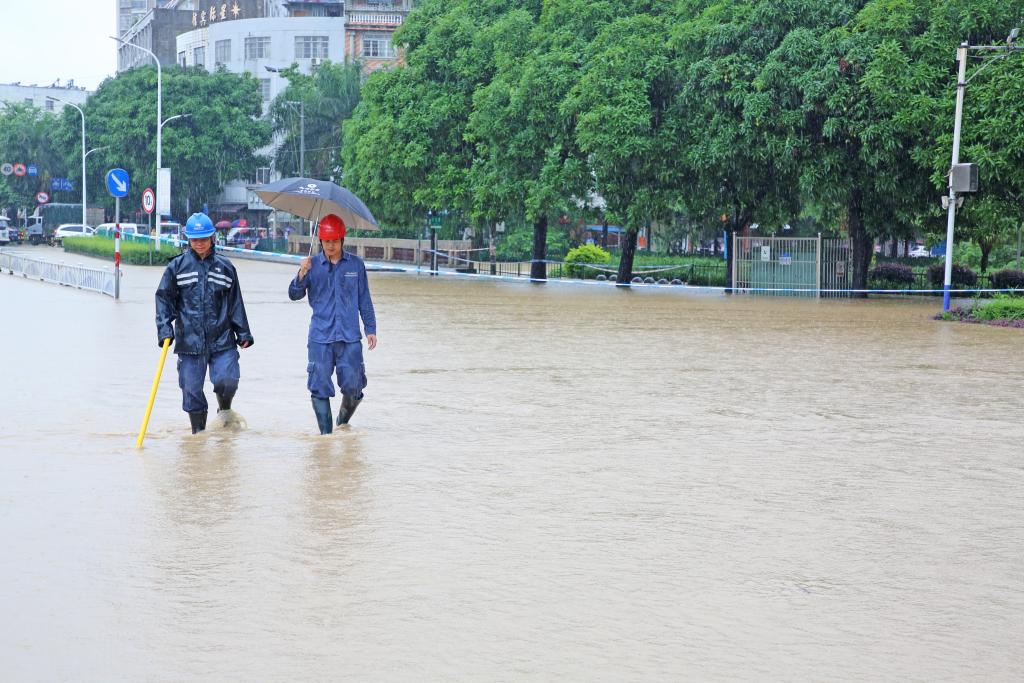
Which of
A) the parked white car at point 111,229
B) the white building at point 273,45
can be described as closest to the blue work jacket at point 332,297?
the parked white car at point 111,229

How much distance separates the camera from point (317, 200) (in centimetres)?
1206

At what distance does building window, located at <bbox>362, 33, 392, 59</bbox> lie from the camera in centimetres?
9162

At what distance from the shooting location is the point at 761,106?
37375 millimetres

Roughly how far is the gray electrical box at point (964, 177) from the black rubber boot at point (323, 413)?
22231 millimetres

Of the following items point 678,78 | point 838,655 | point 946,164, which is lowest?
point 838,655

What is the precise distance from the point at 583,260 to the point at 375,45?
146ft

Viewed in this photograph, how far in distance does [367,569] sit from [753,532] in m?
2.29

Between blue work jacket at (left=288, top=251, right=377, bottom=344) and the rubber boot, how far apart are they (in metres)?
0.62

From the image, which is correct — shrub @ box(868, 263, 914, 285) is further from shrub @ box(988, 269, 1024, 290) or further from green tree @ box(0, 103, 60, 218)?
green tree @ box(0, 103, 60, 218)

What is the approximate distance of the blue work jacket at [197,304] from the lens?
10.9 metres

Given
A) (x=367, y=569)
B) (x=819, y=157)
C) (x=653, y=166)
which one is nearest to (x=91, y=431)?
(x=367, y=569)

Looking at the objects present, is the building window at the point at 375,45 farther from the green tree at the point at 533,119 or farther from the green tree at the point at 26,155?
the green tree at the point at 533,119

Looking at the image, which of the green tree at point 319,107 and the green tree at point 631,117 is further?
the green tree at point 319,107

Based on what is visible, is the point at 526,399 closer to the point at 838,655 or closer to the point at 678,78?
the point at 838,655
